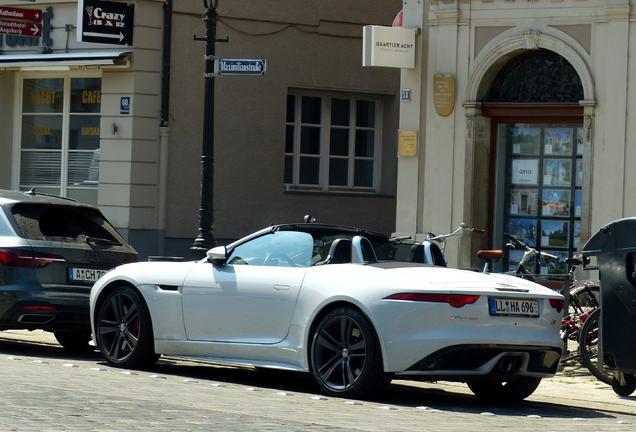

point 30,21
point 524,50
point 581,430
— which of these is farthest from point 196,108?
point 581,430

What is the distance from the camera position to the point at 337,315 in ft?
25.4

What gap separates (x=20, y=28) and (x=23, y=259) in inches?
383

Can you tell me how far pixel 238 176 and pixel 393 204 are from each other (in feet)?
10.7

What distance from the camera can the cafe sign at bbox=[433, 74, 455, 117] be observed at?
1493cm

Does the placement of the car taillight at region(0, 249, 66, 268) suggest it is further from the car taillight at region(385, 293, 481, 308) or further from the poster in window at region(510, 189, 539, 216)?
the poster in window at region(510, 189, 539, 216)

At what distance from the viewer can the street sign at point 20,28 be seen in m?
18.6

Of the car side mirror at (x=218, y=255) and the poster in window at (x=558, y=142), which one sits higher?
the poster in window at (x=558, y=142)

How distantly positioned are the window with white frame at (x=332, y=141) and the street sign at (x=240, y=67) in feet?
22.5

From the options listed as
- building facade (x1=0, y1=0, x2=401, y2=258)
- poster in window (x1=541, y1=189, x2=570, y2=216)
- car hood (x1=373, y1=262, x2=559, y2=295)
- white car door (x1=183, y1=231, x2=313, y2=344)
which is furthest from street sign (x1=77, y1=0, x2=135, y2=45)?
car hood (x1=373, y1=262, x2=559, y2=295)

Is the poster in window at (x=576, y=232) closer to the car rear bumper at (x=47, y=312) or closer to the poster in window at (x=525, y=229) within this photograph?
the poster in window at (x=525, y=229)

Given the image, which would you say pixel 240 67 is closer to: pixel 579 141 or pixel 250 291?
pixel 579 141

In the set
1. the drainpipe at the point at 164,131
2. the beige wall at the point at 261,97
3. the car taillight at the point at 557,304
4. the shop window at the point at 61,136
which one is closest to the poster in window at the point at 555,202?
the beige wall at the point at 261,97

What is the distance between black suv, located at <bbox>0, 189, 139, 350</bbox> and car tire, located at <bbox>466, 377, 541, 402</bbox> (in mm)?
3984

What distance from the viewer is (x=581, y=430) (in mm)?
6801
